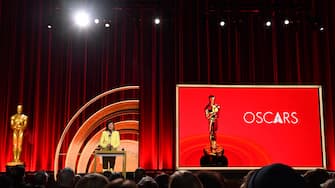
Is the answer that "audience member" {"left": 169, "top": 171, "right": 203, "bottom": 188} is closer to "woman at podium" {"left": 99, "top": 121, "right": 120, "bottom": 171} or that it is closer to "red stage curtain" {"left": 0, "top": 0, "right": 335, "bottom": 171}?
"woman at podium" {"left": 99, "top": 121, "right": 120, "bottom": 171}

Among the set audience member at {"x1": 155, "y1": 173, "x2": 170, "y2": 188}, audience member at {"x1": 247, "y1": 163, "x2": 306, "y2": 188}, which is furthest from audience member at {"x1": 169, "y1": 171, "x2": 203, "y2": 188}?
audience member at {"x1": 247, "y1": 163, "x2": 306, "y2": 188}

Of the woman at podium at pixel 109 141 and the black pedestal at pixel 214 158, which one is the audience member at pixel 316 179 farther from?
the black pedestal at pixel 214 158

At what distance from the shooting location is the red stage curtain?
8.91 metres

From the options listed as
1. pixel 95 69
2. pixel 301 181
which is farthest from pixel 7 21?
pixel 301 181

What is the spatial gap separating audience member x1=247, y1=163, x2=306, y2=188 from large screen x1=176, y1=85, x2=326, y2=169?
25.6 ft

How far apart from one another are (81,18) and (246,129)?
401 centimetres

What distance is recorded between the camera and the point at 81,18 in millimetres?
Result: 8703

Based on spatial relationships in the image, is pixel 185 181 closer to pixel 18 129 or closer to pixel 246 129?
pixel 18 129

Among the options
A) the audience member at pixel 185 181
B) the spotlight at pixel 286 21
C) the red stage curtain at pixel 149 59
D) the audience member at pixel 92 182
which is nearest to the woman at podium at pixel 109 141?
the red stage curtain at pixel 149 59

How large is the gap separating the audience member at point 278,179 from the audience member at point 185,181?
115cm

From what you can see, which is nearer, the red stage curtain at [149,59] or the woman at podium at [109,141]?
the woman at podium at [109,141]

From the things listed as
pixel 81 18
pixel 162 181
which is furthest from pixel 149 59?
pixel 162 181

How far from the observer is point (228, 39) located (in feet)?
31.0

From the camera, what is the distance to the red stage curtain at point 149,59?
8.91 metres
